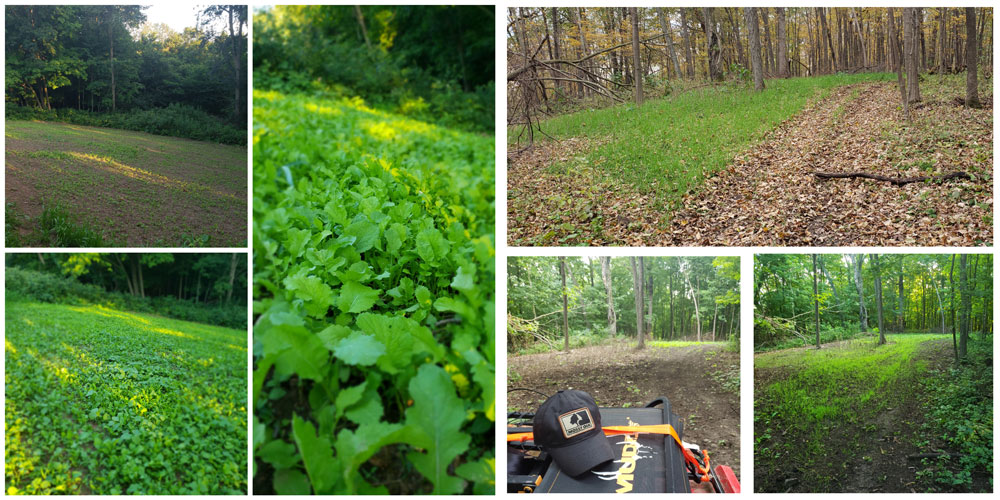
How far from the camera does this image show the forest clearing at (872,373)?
2061 millimetres

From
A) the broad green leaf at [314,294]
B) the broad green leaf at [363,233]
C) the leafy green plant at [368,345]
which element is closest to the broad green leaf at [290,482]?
the leafy green plant at [368,345]

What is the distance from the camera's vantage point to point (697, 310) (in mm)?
2086

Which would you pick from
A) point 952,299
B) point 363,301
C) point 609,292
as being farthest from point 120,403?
point 952,299

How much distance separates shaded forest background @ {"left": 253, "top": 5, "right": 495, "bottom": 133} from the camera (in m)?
3.38

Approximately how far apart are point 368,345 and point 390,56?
9.55ft

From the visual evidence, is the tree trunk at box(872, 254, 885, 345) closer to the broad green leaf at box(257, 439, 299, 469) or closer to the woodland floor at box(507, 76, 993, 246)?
the woodland floor at box(507, 76, 993, 246)

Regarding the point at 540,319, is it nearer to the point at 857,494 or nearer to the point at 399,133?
the point at 857,494

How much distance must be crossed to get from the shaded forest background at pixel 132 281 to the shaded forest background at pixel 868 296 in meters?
2.00

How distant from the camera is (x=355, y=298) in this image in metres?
1.67

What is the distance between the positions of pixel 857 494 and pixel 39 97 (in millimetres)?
3295

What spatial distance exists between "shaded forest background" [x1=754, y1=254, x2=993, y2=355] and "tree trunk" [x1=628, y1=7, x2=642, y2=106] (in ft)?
3.11

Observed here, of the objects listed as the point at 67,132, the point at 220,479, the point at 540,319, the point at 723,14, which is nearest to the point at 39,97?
the point at 67,132

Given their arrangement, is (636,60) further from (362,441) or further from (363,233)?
(362,441)

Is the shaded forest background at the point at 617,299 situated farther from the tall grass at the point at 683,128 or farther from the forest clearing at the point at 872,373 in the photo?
the tall grass at the point at 683,128
